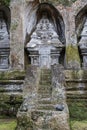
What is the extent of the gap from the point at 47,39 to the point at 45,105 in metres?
4.59

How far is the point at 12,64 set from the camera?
9.11m

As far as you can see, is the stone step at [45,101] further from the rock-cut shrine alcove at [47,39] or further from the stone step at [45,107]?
the rock-cut shrine alcove at [47,39]

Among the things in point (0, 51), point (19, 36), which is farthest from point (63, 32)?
point (0, 51)

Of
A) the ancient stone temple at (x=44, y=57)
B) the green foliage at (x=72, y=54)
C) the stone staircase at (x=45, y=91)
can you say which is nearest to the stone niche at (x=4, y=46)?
the ancient stone temple at (x=44, y=57)

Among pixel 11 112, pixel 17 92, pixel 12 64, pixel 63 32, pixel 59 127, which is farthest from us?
pixel 63 32

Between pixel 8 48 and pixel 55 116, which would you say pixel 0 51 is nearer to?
pixel 8 48

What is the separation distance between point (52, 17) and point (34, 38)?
3.54ft

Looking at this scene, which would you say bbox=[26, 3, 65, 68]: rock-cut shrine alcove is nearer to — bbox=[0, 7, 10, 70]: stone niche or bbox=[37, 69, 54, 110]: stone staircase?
bbox=[0, 7, 10, 70]: stone niche

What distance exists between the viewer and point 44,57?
9.85 meters

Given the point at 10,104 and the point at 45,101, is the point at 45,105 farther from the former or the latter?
the point at 10,104

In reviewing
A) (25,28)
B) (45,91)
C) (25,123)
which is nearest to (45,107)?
(25,123)

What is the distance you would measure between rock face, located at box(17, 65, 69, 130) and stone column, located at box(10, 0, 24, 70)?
1843 millimetres

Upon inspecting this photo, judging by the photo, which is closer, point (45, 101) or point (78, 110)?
point (45, 101)

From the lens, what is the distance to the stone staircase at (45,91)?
232 inches
